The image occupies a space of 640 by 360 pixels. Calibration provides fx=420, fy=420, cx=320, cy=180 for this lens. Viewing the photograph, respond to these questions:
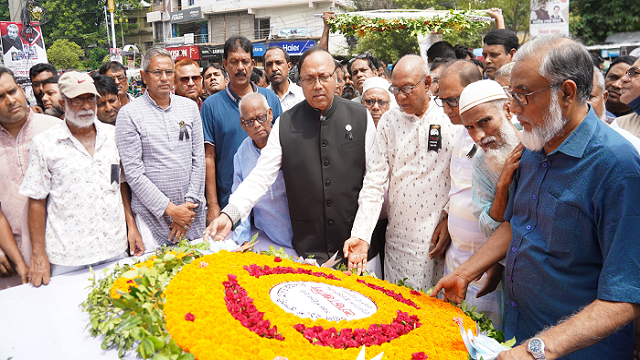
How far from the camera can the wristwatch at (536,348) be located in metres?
1.53

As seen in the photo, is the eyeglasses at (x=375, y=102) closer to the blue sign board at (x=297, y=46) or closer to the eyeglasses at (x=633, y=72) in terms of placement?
the eyeglasses at (x=633, y=72)

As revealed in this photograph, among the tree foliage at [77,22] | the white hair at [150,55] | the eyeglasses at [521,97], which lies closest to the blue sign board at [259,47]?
the tree foliage at [77,22]

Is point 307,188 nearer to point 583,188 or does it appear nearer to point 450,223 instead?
point 450,223

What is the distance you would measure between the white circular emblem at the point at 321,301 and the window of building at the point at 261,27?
35.8m

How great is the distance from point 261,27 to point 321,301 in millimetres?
36843

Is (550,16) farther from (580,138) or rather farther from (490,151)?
(580,138)

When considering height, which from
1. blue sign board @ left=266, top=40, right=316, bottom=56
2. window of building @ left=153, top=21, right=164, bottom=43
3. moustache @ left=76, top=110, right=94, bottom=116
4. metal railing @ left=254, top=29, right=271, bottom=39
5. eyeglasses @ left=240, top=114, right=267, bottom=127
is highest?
window of building @ left=153, top=21, right=164, bottom=43

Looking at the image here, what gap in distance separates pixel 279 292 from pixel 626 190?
5.31ft

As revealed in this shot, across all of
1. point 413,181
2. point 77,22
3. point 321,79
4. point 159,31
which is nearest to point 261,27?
point 159,31

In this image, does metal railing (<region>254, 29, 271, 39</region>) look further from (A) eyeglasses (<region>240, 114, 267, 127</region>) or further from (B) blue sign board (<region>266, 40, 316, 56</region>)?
(A) eyeglasses (<region>240, 114, 267, 127</region>)

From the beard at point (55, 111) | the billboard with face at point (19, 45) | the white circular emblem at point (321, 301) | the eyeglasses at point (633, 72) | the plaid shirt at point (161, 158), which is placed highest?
the billboard with face at point (19, 45)

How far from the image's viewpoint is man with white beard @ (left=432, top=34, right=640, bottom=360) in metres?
1.54

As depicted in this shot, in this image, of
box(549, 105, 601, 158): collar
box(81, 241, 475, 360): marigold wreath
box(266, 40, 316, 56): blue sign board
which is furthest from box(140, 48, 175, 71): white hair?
box(266, 40, 316, 56): blue sign board

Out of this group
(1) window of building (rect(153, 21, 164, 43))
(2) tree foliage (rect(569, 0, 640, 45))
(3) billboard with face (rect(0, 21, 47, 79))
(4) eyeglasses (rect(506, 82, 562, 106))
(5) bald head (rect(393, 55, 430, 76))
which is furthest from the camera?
(1) window of building (rect(153, 21, 164, 43))
